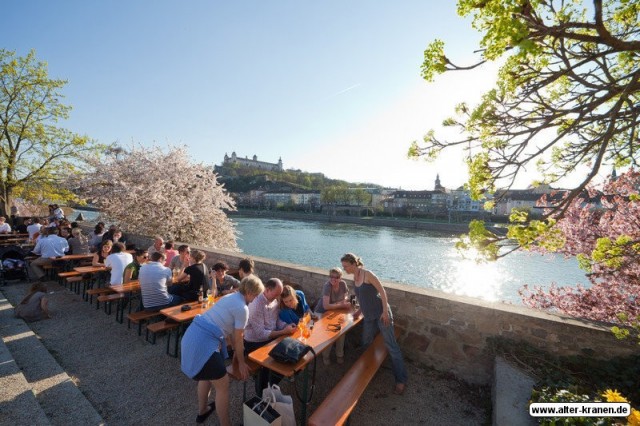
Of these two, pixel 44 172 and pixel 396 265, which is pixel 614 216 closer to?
pixel 396 265

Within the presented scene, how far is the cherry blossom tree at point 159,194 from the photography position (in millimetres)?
12023

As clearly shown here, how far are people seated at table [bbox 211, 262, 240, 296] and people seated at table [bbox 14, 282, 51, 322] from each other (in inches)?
128

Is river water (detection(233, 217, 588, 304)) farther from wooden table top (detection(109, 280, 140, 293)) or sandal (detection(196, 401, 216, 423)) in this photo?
sandal (detection(196, 401, 216, 423))

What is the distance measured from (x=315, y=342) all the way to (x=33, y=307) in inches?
208

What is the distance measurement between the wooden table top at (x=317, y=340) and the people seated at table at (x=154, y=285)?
2.37m

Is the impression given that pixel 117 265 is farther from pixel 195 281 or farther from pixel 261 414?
pixel 261 414

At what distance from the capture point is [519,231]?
224 cm

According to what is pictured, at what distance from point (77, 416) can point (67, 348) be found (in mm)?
2034

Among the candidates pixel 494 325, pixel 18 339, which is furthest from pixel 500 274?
pixel 18 339

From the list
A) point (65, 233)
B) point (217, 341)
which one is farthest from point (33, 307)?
point (65, 233)

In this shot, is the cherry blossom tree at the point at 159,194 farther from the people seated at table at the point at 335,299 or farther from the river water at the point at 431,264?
the people seated at table at the point at 335,299

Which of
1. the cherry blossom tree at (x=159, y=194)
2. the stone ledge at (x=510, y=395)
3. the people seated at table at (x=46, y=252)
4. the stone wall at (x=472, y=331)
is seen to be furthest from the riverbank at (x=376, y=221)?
the people seated at table at (x=46, y=252)

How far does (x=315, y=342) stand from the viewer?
133 inches

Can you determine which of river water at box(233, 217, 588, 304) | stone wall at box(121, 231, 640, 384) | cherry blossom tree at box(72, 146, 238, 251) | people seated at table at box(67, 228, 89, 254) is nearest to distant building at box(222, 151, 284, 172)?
river water at box(233, 217, 588, 304)
